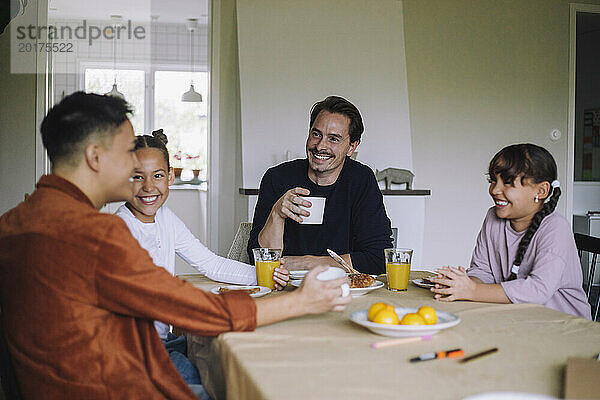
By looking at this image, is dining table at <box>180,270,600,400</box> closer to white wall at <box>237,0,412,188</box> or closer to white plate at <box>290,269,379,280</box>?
white plate at <box>290,269,379,280</box>

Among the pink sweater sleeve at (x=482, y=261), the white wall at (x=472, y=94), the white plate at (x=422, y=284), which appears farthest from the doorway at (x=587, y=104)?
the white plate at (x=422, y=284)

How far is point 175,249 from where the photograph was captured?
1.97 metres

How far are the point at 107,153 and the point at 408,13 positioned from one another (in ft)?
12.3

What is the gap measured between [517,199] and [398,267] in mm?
415

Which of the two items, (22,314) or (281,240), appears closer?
(22,314)

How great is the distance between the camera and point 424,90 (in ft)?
15.3

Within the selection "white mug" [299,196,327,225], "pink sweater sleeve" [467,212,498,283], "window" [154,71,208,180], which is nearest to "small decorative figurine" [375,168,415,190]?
"pink sweater sleeve" [467,212,498,283]

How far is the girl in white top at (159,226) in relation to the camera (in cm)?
189

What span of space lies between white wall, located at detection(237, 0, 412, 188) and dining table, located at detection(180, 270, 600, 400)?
103 inches

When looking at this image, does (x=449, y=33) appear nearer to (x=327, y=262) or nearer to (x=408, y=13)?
(x=408, y=13)

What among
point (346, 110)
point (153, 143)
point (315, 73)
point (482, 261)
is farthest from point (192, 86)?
point (482, 261)

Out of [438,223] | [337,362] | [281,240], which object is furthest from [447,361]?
[438,223]

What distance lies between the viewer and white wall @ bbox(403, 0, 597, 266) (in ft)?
15.2

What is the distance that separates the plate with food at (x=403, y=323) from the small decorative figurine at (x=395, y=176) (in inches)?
111
